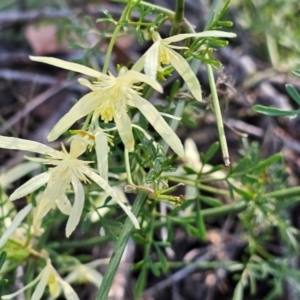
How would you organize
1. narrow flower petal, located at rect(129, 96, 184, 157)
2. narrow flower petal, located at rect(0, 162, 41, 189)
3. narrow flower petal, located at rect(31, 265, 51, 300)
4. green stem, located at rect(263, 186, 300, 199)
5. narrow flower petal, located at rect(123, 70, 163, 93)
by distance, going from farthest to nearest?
narrow flower petal, located at rect(0, 162, 41, 189) < green stem, located at rect(263, 186, 300, 199) < narrow flower petal, located at rect(31, 265, 51, 300) < narrow flower petal, located at rect(129, 96, 184, 157) < narrow flower petal, located at rect(123, 70, 163, 93)

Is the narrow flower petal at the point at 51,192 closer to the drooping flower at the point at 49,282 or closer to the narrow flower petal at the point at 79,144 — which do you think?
the narrow flower petal at the point at 79,144

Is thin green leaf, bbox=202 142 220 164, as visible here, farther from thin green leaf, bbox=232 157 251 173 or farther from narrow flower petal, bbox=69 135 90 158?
narrow flower petal, bbox=69 135 90 158

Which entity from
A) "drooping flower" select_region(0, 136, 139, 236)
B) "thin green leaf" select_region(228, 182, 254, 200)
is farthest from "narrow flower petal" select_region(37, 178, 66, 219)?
"thin green leaf" select_region(228, 182, 254, 200)

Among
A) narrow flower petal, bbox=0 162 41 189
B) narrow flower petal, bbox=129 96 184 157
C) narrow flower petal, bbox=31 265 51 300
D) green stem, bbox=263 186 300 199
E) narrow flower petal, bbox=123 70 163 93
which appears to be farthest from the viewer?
narrow flower petal, bbox=0 162 41 189

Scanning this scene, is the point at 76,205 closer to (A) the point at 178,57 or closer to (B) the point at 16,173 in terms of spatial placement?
(A) the point at 178,57

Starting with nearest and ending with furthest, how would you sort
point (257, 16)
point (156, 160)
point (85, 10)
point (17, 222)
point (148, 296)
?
point (156, 160) → point (17, 222) → point (148, 296) → point (257, 16) → point (85, 10)

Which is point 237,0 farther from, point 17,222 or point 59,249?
point 17,222

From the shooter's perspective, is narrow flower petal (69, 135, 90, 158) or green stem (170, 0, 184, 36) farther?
green stem (170, 0, 184, 36)

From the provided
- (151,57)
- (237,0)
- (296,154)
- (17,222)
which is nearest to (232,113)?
(296,154)
